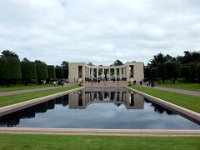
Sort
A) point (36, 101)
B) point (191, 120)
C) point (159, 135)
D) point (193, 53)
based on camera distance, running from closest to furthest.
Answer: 1. point (159, 135)
2. point (191, 120)
3. point (36, 101)
4. point (193, 53)

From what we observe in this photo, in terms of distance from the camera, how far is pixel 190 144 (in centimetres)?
539

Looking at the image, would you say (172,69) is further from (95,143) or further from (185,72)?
(95,143)

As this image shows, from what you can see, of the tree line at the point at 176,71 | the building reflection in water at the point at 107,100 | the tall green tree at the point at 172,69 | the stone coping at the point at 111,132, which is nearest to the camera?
the stone coping at the point at 111,132

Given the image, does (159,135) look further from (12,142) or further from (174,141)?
(12,142)

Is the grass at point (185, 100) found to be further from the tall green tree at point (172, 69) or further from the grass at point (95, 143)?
the tall green tree at point (172, 69)

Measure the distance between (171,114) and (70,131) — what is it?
6473 mm

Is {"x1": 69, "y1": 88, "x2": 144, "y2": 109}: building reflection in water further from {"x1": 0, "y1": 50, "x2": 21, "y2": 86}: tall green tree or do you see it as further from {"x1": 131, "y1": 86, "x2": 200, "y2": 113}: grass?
{"x1": 0, "y1": 50, "x2": 21, "y2": 86}: tall green tree

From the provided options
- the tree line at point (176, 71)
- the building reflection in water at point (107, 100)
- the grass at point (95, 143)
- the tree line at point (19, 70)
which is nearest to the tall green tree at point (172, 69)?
the tree line at point (176, 71)

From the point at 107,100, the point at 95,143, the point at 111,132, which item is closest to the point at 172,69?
the point at 107,100

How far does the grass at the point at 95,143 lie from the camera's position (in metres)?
5.16

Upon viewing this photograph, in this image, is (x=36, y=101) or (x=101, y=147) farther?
(x=36, y=101)

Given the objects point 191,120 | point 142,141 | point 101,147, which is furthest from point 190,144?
point 191,120

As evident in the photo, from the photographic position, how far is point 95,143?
546 centimetres

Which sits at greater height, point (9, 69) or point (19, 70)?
point (9, 69)
